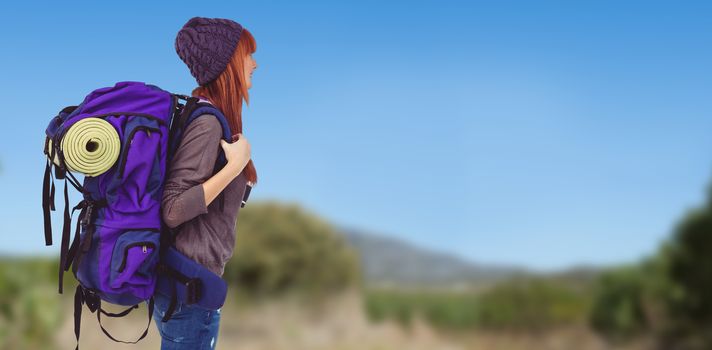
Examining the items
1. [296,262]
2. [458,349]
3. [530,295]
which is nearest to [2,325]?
[296,262]

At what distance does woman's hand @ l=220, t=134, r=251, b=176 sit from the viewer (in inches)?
71.7

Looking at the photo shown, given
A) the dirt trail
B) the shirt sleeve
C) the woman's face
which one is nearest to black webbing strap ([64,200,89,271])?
the shirt sleeve

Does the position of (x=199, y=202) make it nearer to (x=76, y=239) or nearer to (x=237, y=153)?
(x=237, y=153)

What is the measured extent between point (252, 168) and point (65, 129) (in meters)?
0.50

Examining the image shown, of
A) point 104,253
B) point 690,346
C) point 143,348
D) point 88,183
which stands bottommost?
point 143,348

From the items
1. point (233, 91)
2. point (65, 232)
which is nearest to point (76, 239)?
point (65, 232)

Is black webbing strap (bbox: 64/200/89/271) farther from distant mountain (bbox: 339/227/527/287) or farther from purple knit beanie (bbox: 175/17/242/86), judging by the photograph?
distant mountain (bbox: 339/227/527/287)

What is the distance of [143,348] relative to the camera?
536cm

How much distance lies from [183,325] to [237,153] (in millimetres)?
482

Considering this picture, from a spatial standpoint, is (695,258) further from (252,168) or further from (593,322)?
(252,168)

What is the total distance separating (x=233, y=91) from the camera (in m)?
1.96

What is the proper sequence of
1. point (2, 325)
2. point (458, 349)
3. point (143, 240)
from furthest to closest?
point (458, 349)
point (2, 325)
point (143, 240)

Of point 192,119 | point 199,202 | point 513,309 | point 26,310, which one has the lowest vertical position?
point 26,310

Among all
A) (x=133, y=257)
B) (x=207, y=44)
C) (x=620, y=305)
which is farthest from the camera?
(x=620, y=305)
